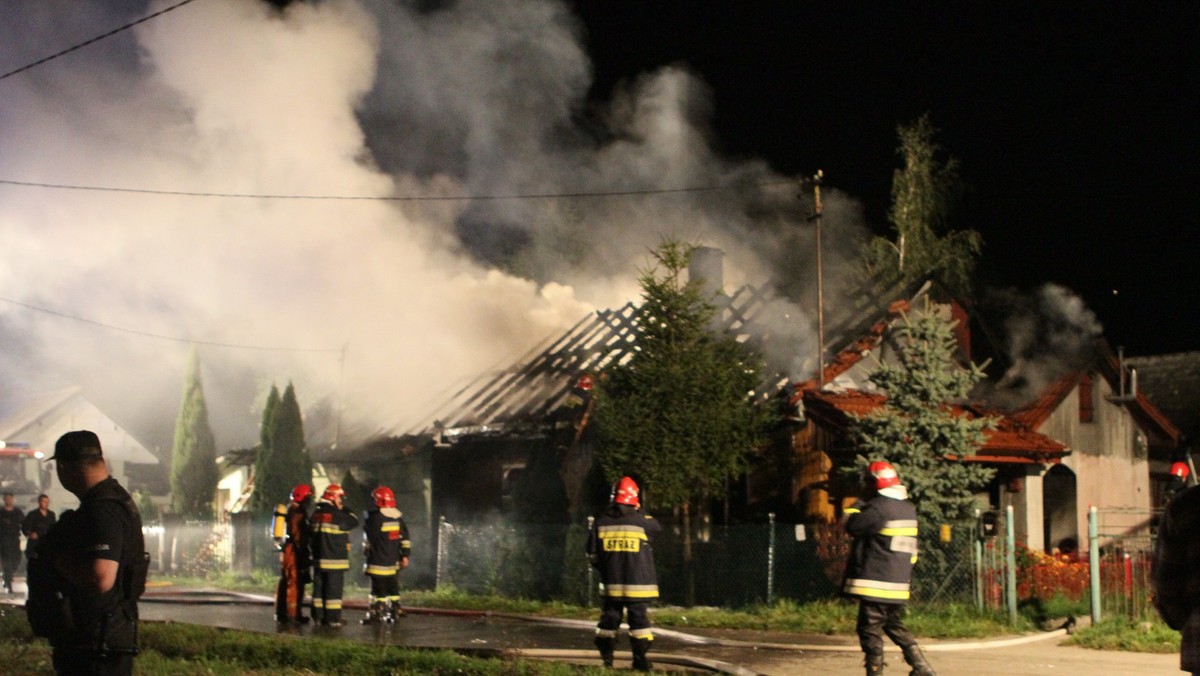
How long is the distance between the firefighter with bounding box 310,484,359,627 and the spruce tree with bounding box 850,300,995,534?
20.6ft

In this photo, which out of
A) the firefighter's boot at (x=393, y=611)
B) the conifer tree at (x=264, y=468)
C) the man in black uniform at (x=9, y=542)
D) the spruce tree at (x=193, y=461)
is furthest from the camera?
the spruce tree at (x=193, y=461)

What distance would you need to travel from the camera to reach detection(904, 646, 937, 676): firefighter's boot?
8523 millimetres

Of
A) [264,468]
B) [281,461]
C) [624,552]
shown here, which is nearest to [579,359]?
[281,461]

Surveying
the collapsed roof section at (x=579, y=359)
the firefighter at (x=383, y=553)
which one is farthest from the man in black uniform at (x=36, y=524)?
the collapsed roof section at (x=579, y=359)

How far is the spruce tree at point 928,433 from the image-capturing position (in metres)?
14.6

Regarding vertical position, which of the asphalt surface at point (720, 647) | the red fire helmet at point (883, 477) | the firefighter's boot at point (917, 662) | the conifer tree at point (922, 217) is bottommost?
the asphalt surface at point (720, 647)

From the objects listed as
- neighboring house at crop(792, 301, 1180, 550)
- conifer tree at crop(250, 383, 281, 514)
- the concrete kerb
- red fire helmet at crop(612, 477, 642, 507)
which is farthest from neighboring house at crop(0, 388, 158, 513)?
red fire helmet at crop(612, 477, 642, 507)

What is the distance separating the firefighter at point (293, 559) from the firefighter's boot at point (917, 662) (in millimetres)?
8138

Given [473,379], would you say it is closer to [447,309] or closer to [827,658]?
[447,309]

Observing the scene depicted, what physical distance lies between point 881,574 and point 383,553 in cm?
693

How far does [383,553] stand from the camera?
13.8 m

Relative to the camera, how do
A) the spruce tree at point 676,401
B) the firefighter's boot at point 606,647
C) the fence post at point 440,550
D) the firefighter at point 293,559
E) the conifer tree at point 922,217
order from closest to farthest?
the firefighter's boot at point 606,647 < the firefighter at point 293,559 < the spruce tree at point 676,401 < the fence post at point 440,550 < the conifer tree at point 922,217

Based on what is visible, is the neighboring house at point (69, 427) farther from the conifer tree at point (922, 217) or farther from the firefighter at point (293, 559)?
the firefighter at point (293, 559)

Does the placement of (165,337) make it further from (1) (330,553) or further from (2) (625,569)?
(2) (625,569)
